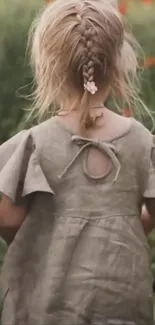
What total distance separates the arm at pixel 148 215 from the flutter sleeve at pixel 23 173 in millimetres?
332

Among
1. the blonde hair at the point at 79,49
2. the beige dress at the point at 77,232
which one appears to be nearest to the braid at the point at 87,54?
the blonde hair at the point at 79,49

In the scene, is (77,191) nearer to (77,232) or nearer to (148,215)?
(77,232)

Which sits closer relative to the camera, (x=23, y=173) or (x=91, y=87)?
(x=91, y=87)

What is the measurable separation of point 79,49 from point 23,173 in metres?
0.39

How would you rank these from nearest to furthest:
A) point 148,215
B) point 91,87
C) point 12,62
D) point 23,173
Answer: point 91,87 → point 23,173 → point 148,215 → point 12,62

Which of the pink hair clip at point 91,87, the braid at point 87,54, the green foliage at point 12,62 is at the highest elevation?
the braid at point 87,54

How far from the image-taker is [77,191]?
8.47 feet

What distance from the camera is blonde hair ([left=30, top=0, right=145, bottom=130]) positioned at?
253cm

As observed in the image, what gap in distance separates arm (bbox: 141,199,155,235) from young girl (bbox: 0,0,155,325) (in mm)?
88

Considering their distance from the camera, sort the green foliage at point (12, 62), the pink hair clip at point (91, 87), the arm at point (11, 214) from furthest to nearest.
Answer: the green foliage at point (12, 62) < the arm at point (11, 214) < the pink hair clip at point (91, 87)

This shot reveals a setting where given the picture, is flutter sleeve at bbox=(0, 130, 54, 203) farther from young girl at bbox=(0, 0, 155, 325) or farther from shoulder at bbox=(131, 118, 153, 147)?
shoulder at bbox=(131, 118, 153, 147)

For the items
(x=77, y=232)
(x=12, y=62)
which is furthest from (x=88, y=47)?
(x=12, y=62)

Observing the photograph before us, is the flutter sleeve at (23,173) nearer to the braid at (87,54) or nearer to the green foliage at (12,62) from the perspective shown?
the braid at (87,54)

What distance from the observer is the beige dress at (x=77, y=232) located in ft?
8.44
